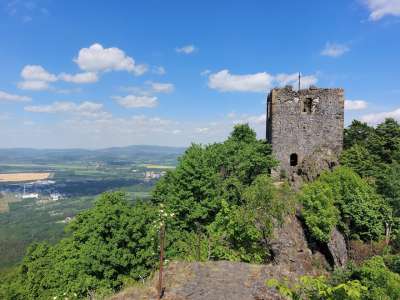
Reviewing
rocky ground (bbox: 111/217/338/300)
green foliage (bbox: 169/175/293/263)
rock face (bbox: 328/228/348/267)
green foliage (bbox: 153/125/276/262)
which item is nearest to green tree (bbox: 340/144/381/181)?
green foliage (bbox: 153/125/276/262)

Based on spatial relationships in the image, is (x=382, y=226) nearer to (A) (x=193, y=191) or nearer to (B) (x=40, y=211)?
(A) (x=193, y=191)

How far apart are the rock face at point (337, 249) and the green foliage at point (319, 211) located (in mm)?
640

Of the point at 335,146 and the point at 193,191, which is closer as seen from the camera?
the point at 193,191

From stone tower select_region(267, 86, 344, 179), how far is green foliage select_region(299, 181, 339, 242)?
251 inches

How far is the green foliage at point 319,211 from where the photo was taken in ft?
63.5

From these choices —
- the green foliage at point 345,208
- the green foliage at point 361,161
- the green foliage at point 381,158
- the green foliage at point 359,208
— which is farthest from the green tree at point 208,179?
the green foliage at point 381,158

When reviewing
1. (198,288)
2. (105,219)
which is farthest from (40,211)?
(198,288)

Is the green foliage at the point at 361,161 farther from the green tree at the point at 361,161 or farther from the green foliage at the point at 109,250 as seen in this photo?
the green foliage at the point at 109,250

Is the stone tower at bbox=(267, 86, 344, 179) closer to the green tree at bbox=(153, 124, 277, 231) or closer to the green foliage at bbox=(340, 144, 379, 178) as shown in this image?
the green foliage at bbox=(340, 144, 379, 178)

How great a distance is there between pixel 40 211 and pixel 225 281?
670 feet

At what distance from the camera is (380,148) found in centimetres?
2720

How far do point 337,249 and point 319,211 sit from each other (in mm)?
2815

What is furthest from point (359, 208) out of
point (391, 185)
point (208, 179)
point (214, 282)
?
point (214, 282)

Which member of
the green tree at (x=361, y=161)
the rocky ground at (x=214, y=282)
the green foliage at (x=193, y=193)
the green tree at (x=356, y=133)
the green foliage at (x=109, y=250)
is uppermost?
the green tree at (x=356, y=133)
